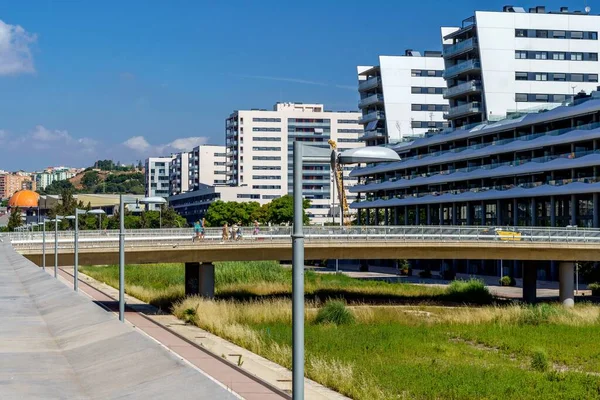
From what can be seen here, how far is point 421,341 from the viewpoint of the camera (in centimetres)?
4494

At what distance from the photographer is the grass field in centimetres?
3100

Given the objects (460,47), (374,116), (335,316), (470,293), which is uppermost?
(460,47)

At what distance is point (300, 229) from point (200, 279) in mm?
56311

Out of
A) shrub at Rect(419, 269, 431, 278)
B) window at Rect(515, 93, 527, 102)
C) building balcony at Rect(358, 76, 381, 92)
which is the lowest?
shrub at Rect(419, 269, 431, 278)

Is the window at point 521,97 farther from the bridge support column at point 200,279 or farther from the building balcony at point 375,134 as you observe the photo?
the bridge support column at point 200,279

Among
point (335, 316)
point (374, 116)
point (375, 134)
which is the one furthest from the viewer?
point (374, 116)

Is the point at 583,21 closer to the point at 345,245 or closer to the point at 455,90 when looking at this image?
the point at 455,90

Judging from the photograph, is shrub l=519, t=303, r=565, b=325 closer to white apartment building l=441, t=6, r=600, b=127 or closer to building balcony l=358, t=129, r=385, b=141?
white apartment building l=441, t=6, r=600, b=127

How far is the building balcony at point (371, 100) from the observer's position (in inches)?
5310

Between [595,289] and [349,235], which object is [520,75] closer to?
[595,289]

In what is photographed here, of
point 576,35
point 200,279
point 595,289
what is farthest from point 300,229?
point 576,35

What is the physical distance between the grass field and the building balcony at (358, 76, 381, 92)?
206ft

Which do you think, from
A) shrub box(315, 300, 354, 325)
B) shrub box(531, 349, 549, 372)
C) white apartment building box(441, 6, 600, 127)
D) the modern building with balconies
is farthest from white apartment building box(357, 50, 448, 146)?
shrub box(531, 349, 549, 372)

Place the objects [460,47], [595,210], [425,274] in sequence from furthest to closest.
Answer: [460,47], [425,274], [595,210]
